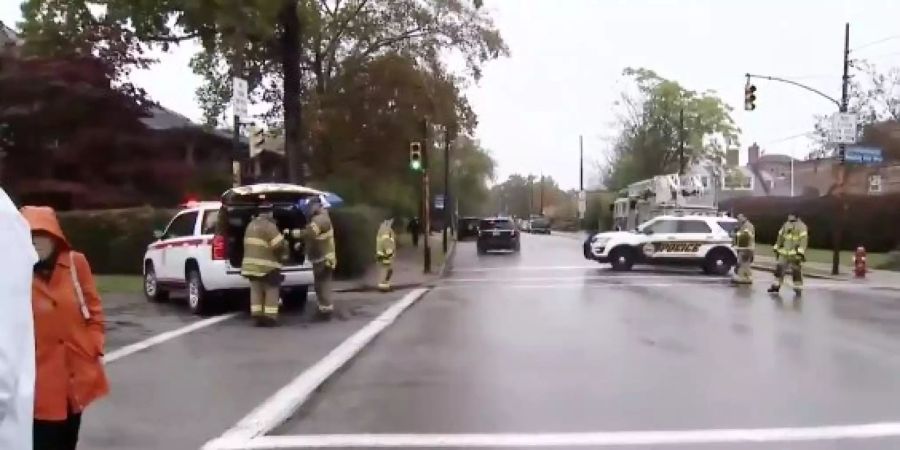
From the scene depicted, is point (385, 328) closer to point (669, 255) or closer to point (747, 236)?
point (747, 236)

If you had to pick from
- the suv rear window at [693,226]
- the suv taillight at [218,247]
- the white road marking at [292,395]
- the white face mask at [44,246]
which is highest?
the white face mask at [44,246]

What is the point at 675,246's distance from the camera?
27.6 meters

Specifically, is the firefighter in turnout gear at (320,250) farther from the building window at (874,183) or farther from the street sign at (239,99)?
the building window at (874,183)

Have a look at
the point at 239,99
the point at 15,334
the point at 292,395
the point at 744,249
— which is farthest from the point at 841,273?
the point at 15,334

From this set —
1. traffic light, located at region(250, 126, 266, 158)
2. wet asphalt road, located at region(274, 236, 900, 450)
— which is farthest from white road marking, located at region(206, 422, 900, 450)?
traffic light, located at region(250, 126, 266, 158)

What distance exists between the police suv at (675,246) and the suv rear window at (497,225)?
14139 mm

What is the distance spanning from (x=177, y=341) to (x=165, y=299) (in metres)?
5.64

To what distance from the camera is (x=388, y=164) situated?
37500mm

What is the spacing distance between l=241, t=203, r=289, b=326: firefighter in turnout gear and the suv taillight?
84 cm

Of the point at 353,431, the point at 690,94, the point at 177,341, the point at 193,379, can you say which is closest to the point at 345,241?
the point at 177,341

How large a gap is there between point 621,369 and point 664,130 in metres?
71.4

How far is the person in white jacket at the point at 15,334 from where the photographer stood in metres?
2.33

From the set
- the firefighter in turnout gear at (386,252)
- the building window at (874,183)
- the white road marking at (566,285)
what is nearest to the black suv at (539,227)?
the building window at (874,183)

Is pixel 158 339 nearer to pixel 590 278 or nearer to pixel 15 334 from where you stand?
pixel 15 334
